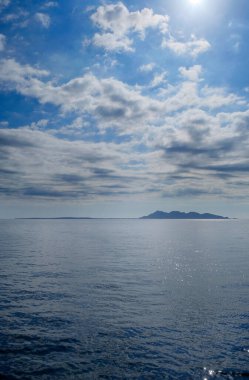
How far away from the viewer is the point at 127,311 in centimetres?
2955

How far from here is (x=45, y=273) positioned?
49031mm

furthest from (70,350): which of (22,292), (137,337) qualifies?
(22,292)

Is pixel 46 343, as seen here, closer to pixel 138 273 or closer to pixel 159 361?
pixel 159 361

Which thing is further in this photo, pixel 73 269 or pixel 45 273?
pixel 73 269

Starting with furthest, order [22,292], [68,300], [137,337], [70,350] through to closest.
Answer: [22,292] → [68,300] → [137,337] → [70,350]

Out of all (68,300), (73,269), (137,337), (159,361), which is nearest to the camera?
(159,361)

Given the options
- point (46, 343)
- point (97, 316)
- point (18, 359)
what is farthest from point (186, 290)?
point (18, 359)

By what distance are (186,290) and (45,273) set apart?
904 inches

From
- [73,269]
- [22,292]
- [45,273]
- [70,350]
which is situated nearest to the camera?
[70,350]

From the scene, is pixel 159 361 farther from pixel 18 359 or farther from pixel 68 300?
pixel 68 300

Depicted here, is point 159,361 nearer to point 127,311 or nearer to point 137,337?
point 137,337

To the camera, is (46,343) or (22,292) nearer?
(46,343)

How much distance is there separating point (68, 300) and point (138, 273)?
61.0 feet

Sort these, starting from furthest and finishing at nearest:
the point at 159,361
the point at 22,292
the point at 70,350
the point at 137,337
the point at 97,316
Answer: the point at 22,292, the point at 97,316, the point at 137,337, the point at 70,350, the point at 159,361
